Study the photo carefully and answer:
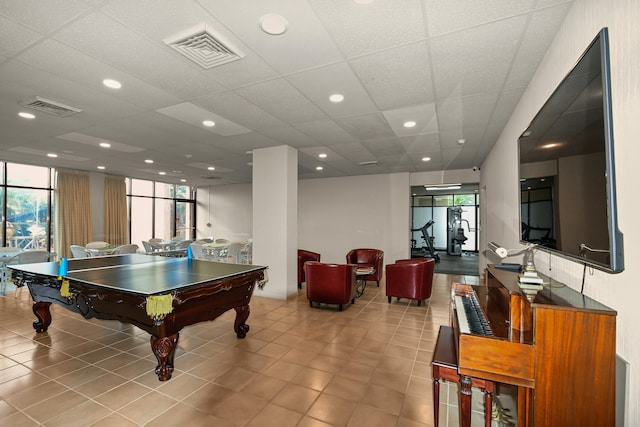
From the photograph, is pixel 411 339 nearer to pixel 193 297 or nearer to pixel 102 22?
pixel 193 297

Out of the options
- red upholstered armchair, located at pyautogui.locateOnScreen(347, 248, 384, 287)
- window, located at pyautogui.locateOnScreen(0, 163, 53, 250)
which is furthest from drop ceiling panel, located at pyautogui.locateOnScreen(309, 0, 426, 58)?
window, located at pyautogui.locateOnScreen(0, 163, 53, 250)

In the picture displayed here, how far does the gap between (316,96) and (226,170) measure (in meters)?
5.74

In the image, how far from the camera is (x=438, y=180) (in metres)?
8.37

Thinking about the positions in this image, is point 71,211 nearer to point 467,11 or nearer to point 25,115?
point 25,115

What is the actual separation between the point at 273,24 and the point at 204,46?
679 millimetres

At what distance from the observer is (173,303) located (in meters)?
2.55

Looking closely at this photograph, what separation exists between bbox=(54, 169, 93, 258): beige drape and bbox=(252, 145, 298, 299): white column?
622cm

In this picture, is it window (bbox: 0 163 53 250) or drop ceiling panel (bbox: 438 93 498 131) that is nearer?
drop ceiling panel (bbox: 438 93 498 131)

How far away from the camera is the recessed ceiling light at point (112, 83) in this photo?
3.03 meters

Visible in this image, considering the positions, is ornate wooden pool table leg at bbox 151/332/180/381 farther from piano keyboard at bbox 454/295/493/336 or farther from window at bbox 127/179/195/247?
window at bbox 127/179/195/247

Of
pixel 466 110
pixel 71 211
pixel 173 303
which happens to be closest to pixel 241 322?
pixel 173 303

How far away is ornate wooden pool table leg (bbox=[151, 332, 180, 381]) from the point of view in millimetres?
2602

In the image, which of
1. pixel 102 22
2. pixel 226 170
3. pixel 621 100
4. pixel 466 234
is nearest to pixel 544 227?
pixel 621 100

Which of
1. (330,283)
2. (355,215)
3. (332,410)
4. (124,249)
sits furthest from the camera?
(355,215)
